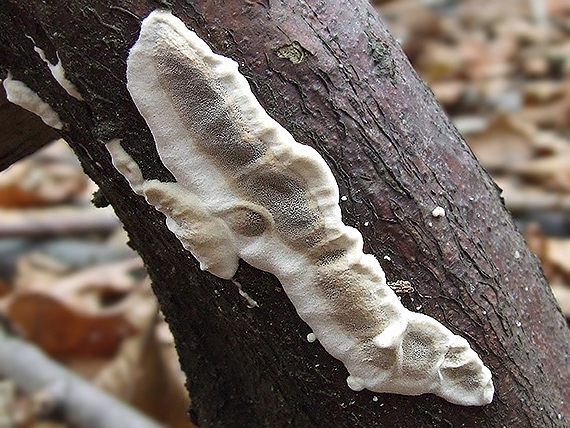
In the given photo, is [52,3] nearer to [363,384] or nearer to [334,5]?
[334,5]

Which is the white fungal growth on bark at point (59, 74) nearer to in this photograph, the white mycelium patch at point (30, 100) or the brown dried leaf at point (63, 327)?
the white mycelium patch at point (30, 100)

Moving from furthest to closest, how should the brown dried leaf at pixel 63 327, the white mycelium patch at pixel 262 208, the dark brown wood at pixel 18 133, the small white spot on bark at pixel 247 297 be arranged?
1. the brown dried leaf at pixel 63 327
2. the dark brown wood at pixel 18 133
3. the small white spot on bark at pixel 247 297
4. the white mycelium patch at pixel 262 208

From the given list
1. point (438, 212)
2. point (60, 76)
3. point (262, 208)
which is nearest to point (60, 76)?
point (60, 76)

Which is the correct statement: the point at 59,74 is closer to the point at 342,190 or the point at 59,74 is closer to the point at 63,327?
the point at 342,190

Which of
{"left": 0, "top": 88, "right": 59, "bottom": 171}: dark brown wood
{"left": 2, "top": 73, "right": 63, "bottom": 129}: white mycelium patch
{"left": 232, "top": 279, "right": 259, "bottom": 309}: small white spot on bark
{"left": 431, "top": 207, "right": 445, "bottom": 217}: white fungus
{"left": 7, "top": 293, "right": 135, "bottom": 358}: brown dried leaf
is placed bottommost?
{"left": 7, "top": 293, "right": 135, "bottom": 358}: brown dried leaf

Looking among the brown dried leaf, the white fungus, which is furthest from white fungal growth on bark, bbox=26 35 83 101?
the brown dried leaf

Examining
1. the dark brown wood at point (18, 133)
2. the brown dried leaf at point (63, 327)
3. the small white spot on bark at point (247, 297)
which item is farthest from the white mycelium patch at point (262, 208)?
the brown dried leaf at point (63, 327)

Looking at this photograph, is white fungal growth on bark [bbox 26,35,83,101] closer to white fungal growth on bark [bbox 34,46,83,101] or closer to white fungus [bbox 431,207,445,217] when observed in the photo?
white fungal growth on bark [bbox 34,46,83,101]
